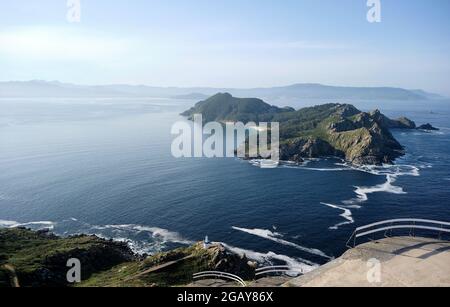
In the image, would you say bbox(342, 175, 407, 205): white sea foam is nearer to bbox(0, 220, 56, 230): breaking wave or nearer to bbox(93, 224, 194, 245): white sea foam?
bbox(93, 224, 194, 245): white sea foam

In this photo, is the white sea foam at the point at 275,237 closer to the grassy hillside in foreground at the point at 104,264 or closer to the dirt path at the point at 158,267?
the grassy hillside in foreground at the point at 104,264

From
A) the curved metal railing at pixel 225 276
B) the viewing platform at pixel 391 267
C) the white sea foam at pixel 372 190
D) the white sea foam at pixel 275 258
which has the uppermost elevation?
the viewing platform at pixel 391 267

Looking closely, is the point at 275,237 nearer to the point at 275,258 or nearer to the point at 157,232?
the point at 275,258

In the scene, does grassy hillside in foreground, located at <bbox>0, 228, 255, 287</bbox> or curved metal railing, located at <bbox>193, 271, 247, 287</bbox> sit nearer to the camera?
curved metal railing, located at <bbox>193, 271, 247, 287</bbox>

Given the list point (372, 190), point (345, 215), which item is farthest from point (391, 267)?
point (372, 190)

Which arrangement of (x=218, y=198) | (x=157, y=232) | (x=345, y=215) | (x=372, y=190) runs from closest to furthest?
1. (x=157, y=232)
2. (x=345, y=215)
3. (x=218, y=198)
4. (x=372, y=190)

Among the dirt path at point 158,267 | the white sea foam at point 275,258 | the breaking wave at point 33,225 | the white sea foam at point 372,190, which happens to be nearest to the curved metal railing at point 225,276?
the dirt path at point 158,267

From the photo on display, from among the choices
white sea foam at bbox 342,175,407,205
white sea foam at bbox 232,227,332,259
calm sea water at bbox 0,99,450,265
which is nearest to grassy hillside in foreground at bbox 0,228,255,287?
calm sea water at bbox 0,99,450,265

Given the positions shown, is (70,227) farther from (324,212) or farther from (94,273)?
(324,212)
